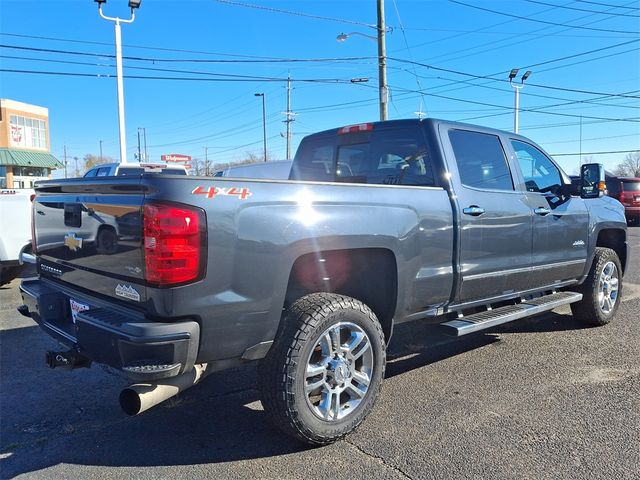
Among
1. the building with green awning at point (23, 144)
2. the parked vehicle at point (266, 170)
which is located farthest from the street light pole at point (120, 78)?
the building with green awning at point (23, 144)

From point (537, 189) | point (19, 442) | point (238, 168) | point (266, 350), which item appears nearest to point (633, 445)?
point (266, 350)

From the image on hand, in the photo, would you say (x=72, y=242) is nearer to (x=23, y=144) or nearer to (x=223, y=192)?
(x=223, y=192)

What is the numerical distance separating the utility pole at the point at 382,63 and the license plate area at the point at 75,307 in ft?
52.2

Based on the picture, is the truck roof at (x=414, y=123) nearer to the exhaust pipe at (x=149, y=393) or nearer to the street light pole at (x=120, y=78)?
the exhaust pipe at (x=149, y=393)

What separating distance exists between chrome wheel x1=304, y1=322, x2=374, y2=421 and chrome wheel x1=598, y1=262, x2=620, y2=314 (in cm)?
369

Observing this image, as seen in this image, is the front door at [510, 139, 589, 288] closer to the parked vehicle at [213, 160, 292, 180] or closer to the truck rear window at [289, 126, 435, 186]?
the truck rear window at [289, 126, 435, 186]

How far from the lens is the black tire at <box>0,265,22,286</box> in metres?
7.83

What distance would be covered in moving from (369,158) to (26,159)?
50.6 meters

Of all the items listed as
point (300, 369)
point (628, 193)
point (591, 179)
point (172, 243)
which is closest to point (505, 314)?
Answer: point (591, 179)

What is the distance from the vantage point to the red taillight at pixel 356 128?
4617 millimetres

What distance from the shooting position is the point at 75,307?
3.26m

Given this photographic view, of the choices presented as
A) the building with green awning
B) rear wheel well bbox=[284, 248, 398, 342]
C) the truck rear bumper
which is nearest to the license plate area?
the truck rear bumper

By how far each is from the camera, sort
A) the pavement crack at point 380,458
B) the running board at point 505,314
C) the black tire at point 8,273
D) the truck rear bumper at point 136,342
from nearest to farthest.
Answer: the truck rear bumper at point 136,342 → the pavement crack at point 380,458 → the running board at point 505,314 → the black tire at point 8,273

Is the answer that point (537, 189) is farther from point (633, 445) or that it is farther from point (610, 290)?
point (633, 445)
